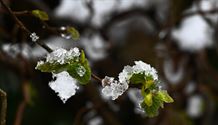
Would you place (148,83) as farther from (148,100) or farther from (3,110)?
(3,110)

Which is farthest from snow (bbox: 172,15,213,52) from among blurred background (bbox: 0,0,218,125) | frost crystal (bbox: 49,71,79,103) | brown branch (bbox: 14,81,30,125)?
frost crystal (bbox: 49,71,79,103)

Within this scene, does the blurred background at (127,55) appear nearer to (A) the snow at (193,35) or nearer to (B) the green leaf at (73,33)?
(A) the snow at (193,35)

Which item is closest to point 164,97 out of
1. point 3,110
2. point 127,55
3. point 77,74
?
point 77,74

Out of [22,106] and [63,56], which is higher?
[22,106]

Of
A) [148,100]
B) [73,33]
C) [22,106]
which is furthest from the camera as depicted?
[22,106]

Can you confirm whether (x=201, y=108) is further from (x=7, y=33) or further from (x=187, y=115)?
(x=7, y=33)

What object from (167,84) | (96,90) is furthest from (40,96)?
(167,84)

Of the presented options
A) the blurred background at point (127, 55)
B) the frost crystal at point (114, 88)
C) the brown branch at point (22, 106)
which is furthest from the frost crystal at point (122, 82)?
the blurred background at point (127, 55)
